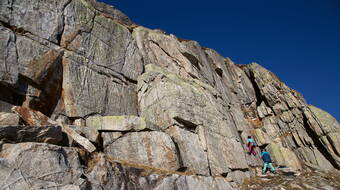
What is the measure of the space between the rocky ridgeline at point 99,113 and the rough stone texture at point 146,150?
0.06 meters

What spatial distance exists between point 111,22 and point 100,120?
1216cm

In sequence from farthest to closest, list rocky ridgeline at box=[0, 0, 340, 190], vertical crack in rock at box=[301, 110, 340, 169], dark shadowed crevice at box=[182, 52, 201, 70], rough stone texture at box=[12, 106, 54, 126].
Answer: vertical crack in rock at box=[301, 110, 340, 169] → dark shadowed crevice at box=[182, 52, 201, 70] → rough stone texture at box=[12, 106, 54, 126] → rocky ridgeline at box=[0, 0, 340, 190]

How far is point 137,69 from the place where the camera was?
2517 cm

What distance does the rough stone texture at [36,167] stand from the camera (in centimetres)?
885

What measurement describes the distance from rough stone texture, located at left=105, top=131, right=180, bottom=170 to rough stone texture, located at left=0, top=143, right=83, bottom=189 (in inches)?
182

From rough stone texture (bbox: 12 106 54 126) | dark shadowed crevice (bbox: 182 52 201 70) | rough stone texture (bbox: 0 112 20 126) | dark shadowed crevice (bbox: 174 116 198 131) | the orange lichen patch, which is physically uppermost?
dark shadowed crevice (bbox: 182 52 201 70)

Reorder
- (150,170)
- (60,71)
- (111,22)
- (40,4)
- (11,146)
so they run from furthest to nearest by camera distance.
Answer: (111,22)
(40,4)
(60,71)
(150,170)
(11,146)

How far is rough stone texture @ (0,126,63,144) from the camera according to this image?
995 centimetres

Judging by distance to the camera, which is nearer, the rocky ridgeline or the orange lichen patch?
the rocky ridgeline

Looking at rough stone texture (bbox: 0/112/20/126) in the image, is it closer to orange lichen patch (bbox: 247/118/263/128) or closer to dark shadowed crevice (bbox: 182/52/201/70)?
dark shadowed crevice (bbox: 182/52/201/70)

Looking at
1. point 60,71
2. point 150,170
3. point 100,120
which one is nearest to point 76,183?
point 150,170

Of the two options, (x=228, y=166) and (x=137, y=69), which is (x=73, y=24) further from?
(x=228, y=166)

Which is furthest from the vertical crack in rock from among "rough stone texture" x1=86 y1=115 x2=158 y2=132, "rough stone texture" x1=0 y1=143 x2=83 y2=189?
"rough stone texture" x1=0 y1=143 x2=83 y2=189

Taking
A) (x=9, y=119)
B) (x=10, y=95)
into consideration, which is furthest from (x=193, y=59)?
(x=9, y=119)
